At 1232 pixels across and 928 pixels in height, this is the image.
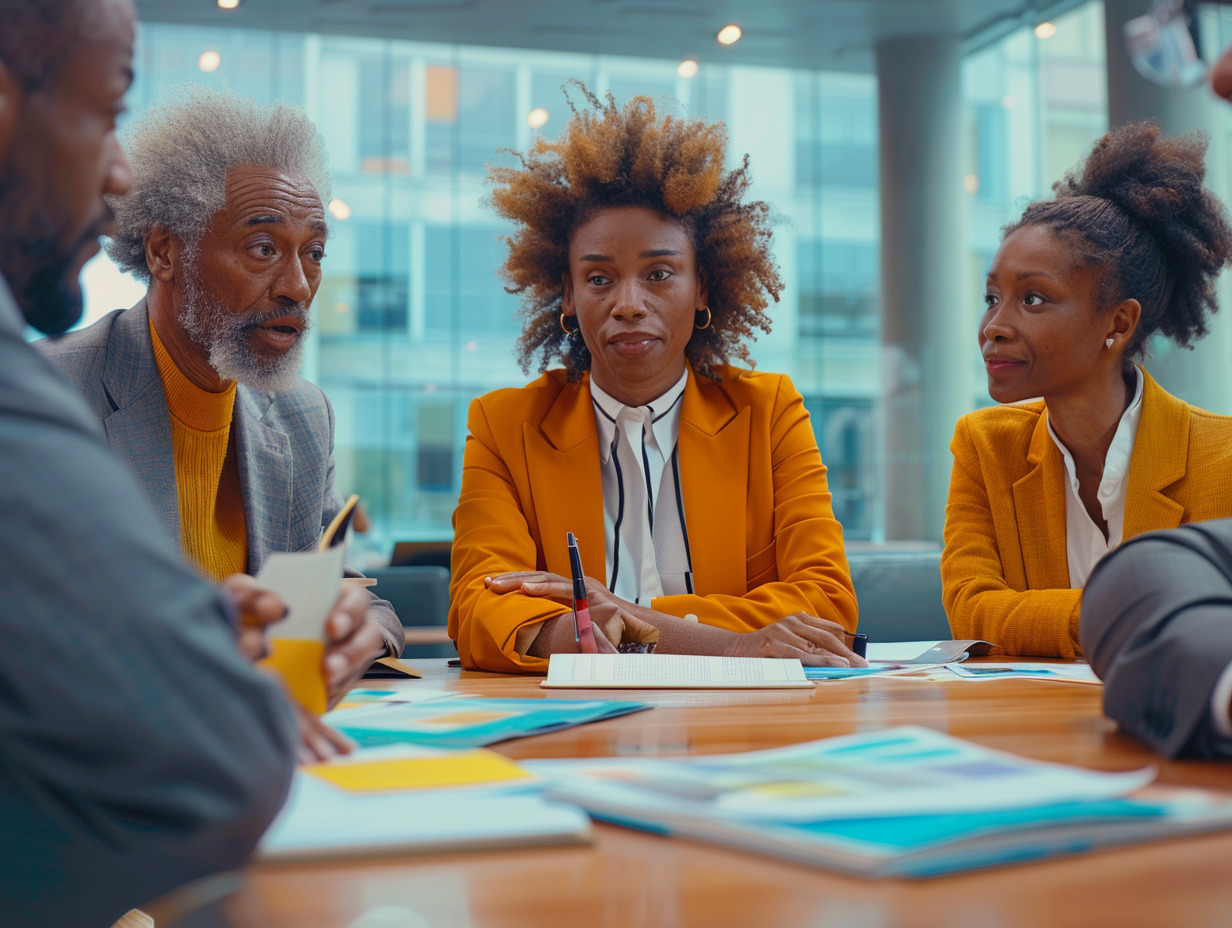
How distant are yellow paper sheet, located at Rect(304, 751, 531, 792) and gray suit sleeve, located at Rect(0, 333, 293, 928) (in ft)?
0.43

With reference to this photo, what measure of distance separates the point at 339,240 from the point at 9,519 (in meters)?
6.81

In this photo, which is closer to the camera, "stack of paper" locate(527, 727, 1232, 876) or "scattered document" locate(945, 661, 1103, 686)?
"stack of paper" locate(527, 727, 1232, 876)

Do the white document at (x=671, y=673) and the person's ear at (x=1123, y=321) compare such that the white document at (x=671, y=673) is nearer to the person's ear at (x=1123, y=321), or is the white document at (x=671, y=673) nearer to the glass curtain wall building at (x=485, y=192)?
the person's ear at (x=1123, y=321)

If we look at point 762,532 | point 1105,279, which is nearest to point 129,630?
point 762,532

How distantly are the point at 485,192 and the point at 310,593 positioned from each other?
22.1 feet

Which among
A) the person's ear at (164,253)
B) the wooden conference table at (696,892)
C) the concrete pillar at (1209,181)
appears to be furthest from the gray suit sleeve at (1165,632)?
the concrete pillar at (1209,181)

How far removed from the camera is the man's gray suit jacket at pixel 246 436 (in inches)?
74.6

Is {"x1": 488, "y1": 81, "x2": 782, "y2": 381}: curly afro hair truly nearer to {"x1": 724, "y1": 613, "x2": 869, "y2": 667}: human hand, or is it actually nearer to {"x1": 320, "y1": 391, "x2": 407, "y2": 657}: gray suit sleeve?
{"x1": 320, "y1": 391, "x2": 407, "y2": 657}: gray suit sleeve

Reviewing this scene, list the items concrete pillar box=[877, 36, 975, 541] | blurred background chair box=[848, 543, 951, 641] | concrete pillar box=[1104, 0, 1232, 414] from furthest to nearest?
concrete pillar box=[877, 36, 975, 541] → concrete pillar box=[1104, 0, 1232, 414] → blurred background chair box=[848, 543, 951, 641]

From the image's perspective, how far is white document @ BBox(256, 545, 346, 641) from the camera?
2.61 ft

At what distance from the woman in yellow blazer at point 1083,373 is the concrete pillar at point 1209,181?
3287mm

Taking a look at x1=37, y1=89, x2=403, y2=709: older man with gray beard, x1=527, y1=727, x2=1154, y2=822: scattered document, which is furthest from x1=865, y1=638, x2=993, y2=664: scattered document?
x1=37, y1=89, x2=403, y2=709: older man with gray beard

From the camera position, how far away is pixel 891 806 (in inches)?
22.9

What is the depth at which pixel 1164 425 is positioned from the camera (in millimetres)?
2104
